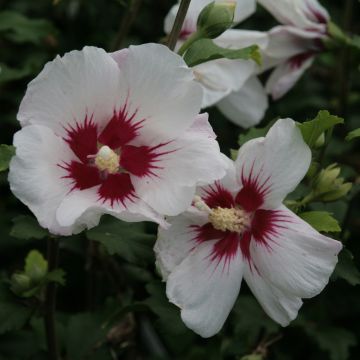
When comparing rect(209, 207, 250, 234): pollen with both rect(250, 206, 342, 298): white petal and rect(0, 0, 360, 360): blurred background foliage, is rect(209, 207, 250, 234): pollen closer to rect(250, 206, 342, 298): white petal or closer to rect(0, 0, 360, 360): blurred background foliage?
rect(250, 206, 342, 298): white petal

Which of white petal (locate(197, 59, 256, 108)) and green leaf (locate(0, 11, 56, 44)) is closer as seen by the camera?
white petal (locate(197, 59, 256, 108))

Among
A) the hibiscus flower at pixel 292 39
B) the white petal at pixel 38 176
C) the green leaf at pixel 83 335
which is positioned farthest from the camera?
the hibiscus flower at pixel 292 39

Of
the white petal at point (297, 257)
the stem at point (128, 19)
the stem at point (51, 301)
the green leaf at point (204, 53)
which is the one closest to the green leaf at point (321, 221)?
the white petal at point (297, 257)

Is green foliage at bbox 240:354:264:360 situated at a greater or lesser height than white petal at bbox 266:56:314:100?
lesser

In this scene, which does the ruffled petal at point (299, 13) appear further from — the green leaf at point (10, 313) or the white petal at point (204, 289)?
the green leaf at point (10, 313)

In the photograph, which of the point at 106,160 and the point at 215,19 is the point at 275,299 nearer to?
the point at 106,160

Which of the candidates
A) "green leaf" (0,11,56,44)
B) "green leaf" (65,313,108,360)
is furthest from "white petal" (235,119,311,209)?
"green leaf" (0,11,56,44)

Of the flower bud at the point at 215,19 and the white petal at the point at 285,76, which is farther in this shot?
the white petal at the point at 285,76

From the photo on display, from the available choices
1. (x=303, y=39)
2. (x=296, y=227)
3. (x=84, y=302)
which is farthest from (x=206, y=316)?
(x=84, y=302)
